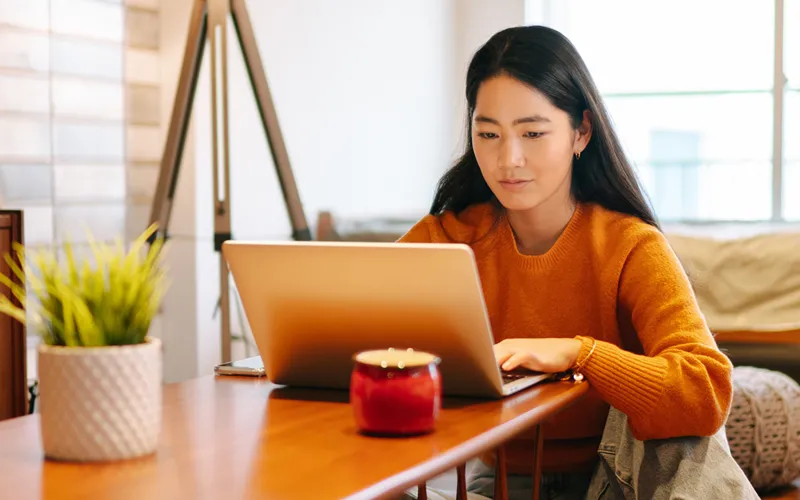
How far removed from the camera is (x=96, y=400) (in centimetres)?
91

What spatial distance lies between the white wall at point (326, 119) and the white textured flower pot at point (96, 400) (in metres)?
1.77

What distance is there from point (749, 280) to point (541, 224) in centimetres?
196

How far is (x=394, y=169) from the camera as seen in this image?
473 cm

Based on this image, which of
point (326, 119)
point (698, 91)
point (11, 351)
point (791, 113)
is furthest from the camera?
point (698, 91)

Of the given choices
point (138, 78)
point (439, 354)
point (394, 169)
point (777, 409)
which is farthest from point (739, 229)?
point (439, 354)

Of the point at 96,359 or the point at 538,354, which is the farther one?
the point at 538,354

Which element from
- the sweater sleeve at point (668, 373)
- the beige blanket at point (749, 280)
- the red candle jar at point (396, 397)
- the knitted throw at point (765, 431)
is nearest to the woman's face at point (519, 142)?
the sweater sleeve at point (668, 373)

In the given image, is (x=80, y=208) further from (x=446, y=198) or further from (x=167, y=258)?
(x=446, y=198)

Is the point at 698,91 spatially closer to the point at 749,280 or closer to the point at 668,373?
the point at 749,280

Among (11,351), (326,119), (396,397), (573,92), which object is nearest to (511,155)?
(573,92)

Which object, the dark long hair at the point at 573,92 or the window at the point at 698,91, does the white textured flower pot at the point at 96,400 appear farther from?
the window at the point at 698,91

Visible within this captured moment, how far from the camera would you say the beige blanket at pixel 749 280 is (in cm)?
327

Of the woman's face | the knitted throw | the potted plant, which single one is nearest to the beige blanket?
the knitted throw

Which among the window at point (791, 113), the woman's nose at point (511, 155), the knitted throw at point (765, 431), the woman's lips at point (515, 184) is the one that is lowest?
the knitted throw at point (765, 431)
